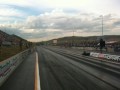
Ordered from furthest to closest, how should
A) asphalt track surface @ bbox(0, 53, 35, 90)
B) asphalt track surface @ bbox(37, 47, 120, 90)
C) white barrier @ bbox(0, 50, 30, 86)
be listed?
white barrier @ bbox(0, 50, 30, 86), asphalt track surface @ bbox(0, 53, 35, 90), asphalt track surface @ bbox(37, 47, 120, 90)

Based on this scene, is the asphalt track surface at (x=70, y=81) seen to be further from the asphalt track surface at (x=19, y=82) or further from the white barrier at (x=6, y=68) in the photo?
the white barrier at (x=6, y=68)

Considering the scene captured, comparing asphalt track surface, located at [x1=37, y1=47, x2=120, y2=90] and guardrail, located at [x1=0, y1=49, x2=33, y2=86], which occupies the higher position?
guardrail, located at [x1=0, y1=49, x2=33, y2=86]

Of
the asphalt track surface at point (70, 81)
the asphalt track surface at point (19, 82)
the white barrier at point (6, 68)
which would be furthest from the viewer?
the white barrier at point (6, 68)

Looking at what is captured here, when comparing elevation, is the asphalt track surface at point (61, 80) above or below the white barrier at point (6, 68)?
below

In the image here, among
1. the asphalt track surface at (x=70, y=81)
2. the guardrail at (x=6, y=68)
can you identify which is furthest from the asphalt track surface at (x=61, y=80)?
the guardrail at (x=6, y=68)

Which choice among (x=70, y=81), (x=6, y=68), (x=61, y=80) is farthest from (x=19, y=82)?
(x=70, y=81)

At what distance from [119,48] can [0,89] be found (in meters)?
57.1

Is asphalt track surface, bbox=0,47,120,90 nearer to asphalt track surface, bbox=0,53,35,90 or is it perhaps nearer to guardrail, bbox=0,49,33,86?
asphalt track surface, bbox=0,53,35,90

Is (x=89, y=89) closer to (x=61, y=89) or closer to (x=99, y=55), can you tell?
(x=61, y=89)

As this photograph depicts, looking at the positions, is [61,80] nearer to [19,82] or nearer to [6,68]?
[19,82]

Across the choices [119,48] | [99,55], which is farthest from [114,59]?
[119,48]

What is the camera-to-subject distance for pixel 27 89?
10.8m

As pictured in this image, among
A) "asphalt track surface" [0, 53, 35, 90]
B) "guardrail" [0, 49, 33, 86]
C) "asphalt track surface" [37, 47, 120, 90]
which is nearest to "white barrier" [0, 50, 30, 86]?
"guardrail" [0, 49, 33, 86]

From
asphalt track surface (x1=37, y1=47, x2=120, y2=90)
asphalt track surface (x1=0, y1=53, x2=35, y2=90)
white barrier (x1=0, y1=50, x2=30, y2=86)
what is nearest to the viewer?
asphalt track surface (x1=37, y1=47, x2=120, y2=90)
